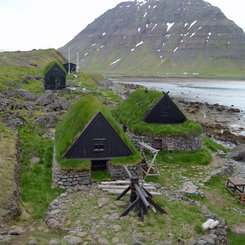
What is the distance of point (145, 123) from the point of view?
35.4 m

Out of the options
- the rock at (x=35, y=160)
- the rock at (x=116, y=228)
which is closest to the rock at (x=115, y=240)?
the rock at (x=116, y=228)

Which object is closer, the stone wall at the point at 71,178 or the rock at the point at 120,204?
the rock at the point at 120,204

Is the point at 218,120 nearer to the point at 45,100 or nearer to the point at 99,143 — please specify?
the point at 45,100

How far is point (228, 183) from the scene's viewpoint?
2702cm

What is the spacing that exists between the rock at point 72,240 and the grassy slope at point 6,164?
387 centimetres

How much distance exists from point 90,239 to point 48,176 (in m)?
9.87

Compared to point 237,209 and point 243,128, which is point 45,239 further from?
point 243,128

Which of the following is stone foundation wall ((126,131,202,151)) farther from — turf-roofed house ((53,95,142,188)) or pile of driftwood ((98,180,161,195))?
pile of driftwood ((98,180,161,195))

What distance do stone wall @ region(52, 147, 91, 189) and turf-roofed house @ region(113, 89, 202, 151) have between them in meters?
12.6

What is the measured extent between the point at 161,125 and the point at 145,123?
1.64m

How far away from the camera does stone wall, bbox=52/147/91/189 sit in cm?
2230

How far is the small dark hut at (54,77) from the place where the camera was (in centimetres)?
7256

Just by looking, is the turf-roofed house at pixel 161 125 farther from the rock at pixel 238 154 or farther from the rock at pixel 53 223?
the rock at pixel 53 223

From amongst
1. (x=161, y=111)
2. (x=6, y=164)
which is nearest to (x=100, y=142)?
(x=6, y=164)
